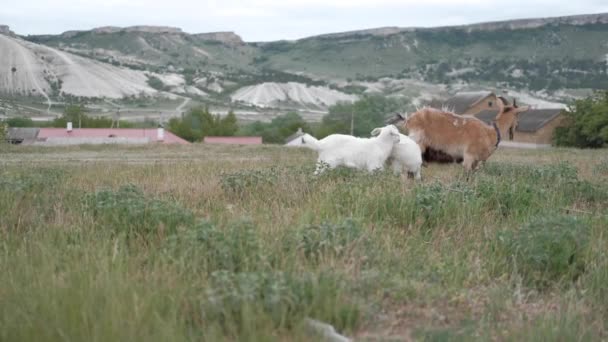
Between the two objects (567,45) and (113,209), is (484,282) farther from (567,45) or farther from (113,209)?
(567,45)

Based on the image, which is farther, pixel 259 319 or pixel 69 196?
pixel 69 196

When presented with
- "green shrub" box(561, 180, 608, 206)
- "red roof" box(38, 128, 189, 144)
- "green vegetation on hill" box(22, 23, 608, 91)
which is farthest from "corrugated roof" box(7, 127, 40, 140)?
"green vegetation on hill" box(22, 23, 608, 91)

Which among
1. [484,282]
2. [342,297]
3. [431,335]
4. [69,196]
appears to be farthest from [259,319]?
[69,196]

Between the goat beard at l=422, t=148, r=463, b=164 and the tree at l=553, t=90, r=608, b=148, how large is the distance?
49708 millimetres

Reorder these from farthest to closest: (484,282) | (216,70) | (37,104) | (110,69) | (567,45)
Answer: (216,70) < (567,45) < (110,69) < (37,104) < (484,282)

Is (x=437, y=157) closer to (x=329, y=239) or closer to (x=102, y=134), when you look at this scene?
(x=329, y=239)

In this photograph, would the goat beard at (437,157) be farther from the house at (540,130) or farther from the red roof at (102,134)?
the house at (540,130)

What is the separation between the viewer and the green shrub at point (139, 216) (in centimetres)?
703

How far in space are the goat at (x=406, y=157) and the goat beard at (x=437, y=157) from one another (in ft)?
3.87

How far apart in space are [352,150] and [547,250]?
545 cm

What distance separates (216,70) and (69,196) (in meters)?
183

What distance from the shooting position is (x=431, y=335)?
4.87 metres

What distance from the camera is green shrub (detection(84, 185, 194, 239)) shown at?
23.1 ft

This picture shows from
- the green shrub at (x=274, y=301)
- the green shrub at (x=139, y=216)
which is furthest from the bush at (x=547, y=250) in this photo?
the green shrub at (x=139, y=216)
